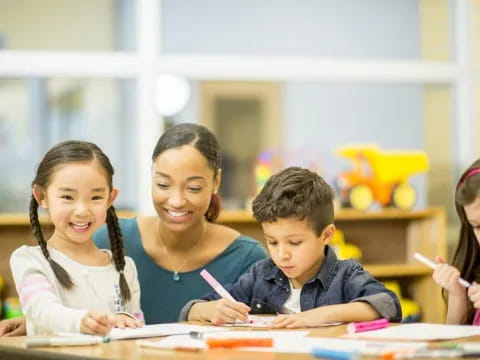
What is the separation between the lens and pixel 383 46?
5.75m

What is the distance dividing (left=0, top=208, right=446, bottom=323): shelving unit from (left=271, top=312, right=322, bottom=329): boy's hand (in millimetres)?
2896

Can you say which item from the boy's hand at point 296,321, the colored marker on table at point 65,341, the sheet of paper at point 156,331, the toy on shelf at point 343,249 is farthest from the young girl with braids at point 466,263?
the toy on shelf at point 343,249

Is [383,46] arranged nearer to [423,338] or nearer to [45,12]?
[45,12]

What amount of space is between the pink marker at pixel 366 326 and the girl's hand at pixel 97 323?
465 mm

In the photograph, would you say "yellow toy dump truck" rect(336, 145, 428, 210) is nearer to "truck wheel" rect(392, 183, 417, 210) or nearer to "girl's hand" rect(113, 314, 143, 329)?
"truck wheel" rect(392, 183, 417, 210)

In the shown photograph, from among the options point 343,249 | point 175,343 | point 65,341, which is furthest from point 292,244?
point 343,249

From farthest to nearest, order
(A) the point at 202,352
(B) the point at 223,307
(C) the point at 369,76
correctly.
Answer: (C) the point at 369,76 → (B) the point at 223,307 → (A) the point at 202,352

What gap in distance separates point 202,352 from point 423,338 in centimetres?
42

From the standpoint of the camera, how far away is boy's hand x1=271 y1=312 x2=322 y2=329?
1911 mm

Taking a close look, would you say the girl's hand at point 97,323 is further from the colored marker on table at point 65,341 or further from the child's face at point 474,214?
the child's face at point 474,214

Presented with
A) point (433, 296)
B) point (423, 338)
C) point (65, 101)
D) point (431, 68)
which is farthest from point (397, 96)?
point (423, 338)

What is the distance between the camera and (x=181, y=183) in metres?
2.41

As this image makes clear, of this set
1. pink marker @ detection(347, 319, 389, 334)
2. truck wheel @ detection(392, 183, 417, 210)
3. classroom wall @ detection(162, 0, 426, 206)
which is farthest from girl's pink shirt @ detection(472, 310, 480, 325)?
classroom wall @ detection(162, 0, 426, 206)

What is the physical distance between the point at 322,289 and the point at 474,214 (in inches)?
14.7
